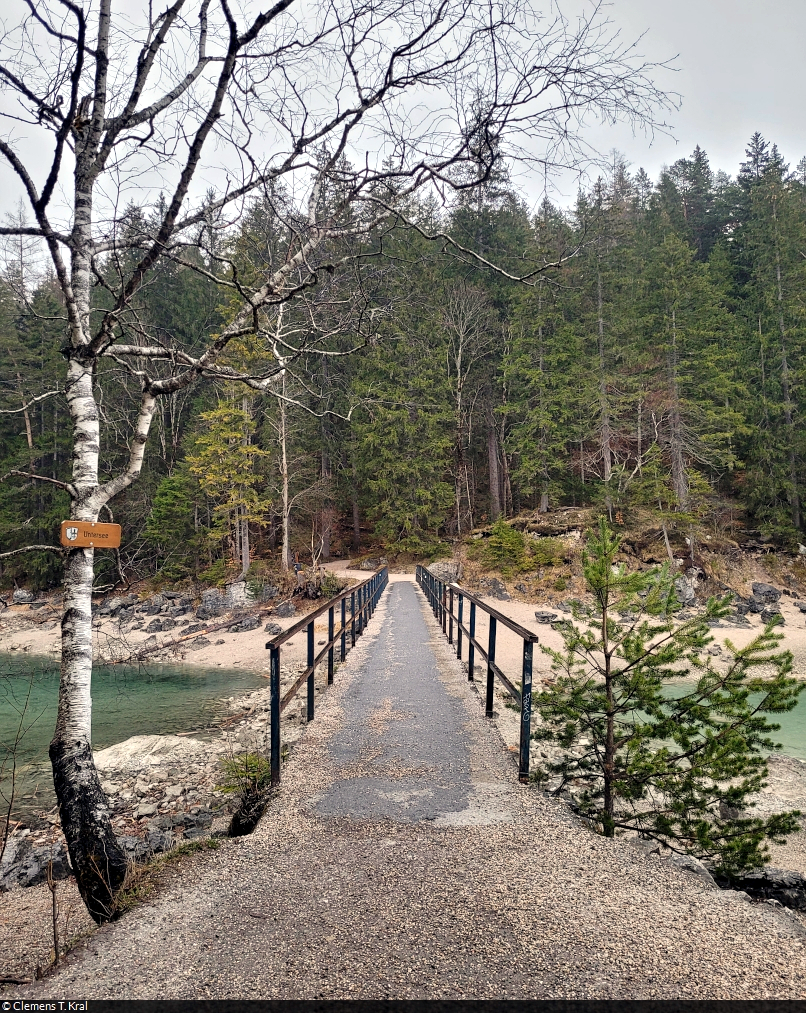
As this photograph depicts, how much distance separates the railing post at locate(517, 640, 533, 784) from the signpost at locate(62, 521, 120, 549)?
115 inches

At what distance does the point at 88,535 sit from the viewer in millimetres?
3432

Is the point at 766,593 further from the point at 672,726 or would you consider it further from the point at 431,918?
the point at 431,918

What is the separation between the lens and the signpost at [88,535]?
11.1ft

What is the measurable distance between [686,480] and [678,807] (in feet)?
73.6

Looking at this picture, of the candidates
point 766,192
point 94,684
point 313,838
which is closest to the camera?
point 313,838

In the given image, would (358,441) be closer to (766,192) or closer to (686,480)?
(686,480)

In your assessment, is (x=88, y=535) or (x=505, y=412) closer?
(x=88, y=535)

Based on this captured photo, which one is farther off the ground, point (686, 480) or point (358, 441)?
point (358, 441)

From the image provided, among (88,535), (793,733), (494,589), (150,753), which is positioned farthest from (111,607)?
(793,733)

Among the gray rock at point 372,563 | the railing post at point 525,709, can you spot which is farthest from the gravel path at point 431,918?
the gray rock at point 372,563

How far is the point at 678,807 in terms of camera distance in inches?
151

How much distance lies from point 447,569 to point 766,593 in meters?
12.5

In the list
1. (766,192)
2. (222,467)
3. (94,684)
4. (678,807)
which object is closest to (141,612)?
(222,467)

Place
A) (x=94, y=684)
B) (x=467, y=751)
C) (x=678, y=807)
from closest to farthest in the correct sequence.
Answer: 1. (x=678, y=807)
2. (x=467, y=751)
3. (x=94, y=684)
